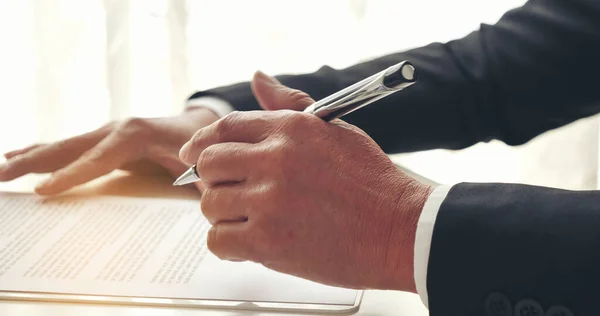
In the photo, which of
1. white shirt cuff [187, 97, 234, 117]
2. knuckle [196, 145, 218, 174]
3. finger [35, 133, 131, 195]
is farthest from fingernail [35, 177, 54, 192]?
knuckle [196, 145, 218, 174]

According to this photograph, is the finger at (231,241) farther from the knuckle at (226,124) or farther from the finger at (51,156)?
the finger at (51,156)

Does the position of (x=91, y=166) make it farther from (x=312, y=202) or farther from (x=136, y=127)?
(x=312, y=202)

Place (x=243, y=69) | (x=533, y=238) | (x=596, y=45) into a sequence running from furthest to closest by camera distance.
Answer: (x=243, y=69) < (x=596, y=45) < (x=533, y=238)

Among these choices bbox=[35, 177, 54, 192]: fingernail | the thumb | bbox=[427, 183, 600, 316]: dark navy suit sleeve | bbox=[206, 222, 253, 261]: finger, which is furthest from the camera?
bbox=[35, 177, 54, 192]: fingernail

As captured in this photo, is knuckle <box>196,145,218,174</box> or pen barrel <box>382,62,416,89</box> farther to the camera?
knuckle <box>196,145,218,174</box>

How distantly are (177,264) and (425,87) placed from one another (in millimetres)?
471

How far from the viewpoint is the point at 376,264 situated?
63cm

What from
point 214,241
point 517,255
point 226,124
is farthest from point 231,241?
point 517,255

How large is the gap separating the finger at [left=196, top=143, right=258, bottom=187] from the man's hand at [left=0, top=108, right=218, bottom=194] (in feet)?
1.07

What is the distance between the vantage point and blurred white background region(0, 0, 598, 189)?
4.97ft

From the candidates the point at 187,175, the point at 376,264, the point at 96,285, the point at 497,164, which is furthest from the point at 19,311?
the point at 497,164

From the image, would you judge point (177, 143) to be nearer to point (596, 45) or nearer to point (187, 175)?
point (187, 175)

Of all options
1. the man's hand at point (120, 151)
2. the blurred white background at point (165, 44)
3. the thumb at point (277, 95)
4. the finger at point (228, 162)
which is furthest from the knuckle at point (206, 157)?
the blurred white background at point (165, 44)

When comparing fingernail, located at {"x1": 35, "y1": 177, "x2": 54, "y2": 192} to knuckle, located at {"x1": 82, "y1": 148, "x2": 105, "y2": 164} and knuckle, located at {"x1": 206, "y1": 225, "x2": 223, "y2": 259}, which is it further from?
knuckle, located at {"x1": 206, "y1": 225, "x2": 223, "y2": 259}
